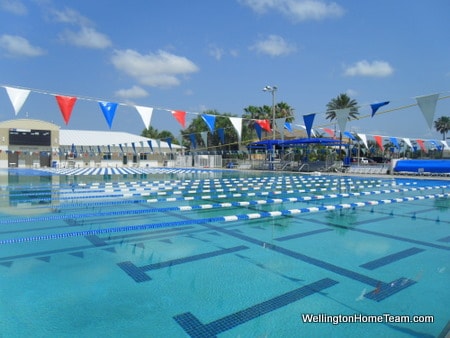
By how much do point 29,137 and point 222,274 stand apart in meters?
37.3

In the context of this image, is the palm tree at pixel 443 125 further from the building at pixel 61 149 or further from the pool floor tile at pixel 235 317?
the pool floor tile at pixel 235 317

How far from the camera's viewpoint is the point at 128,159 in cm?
4016

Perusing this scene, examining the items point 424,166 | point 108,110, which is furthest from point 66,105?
point 424,166

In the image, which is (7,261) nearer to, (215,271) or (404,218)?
(215,271)

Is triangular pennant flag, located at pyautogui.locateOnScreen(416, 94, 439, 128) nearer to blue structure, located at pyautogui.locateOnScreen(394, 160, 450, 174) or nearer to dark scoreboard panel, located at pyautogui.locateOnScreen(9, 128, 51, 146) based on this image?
blue structure, located at pyautogui.locateOnScreen(394, 160, 450, 174)

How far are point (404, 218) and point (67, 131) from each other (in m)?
40.5

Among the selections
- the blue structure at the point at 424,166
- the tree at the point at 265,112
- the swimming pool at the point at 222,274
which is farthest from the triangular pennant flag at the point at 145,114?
the tree at the point at 265,112

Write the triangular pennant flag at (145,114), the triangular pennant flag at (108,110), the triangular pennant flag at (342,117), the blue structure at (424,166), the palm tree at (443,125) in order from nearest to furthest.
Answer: the triangular pennant flag at (108,110), the triangular pennant flag at (342,117), the triangular pennant flag at (145,114), the blue structure at (424,166), the palm tree at (443,125)

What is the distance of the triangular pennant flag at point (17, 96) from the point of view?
373 inches

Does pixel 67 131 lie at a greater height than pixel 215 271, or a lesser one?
greater

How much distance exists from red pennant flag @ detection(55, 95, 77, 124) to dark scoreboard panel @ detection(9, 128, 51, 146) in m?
28.4

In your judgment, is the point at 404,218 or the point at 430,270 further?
the point at 404,218

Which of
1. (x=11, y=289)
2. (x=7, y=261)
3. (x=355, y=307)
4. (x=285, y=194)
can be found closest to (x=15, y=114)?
(x=7, y=261)

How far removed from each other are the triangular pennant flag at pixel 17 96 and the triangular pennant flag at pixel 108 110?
236 cm
